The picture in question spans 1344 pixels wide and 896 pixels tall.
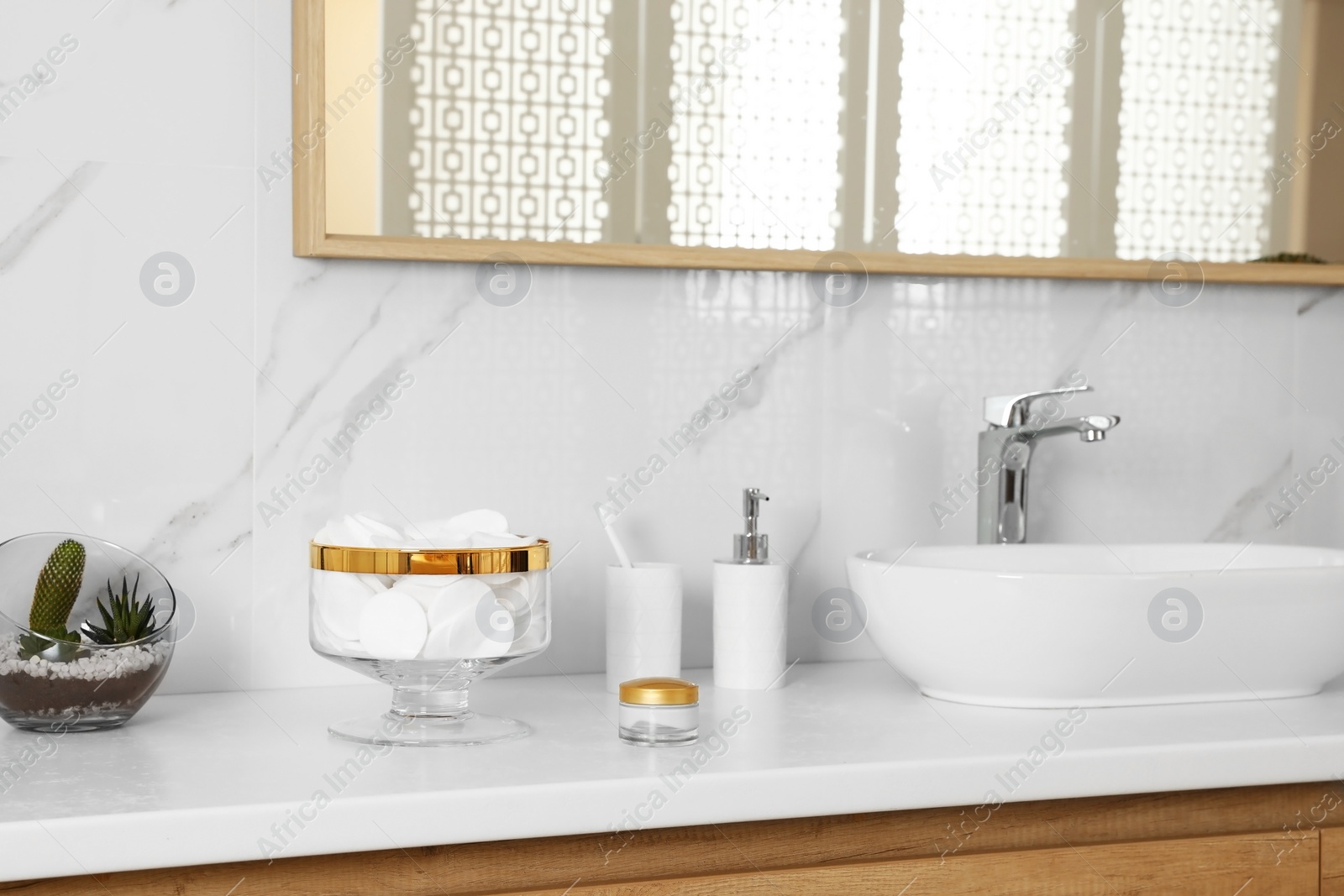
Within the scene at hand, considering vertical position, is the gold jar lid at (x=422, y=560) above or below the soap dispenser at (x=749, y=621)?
above

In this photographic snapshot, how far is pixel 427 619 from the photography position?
0.89 m

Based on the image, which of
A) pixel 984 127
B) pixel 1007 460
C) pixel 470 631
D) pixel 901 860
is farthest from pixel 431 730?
pixel 984 127

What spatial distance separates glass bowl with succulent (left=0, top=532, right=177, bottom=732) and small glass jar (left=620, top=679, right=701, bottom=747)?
0.36m

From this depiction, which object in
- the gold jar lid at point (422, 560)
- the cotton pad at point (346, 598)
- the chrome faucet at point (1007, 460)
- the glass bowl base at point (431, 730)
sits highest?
the chrome faucet at point (1007, 460)

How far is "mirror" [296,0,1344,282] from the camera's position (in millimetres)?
1144

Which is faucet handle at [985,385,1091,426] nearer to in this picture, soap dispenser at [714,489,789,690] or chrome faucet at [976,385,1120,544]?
chrome faucet at [976,385,1120,544]

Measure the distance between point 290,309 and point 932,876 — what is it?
71 centimetres

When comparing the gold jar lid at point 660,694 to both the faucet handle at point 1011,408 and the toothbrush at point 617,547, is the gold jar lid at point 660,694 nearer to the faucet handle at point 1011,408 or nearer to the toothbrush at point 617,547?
the toothbrush at point 617,547

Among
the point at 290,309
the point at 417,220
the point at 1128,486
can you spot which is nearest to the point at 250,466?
the point at 290,309

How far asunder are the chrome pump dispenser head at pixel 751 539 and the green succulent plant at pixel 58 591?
534 millimetres

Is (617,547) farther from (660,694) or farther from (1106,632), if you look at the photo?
(1106,632)

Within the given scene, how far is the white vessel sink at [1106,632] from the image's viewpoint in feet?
3.14

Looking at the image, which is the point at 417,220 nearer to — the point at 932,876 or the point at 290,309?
the point at 290,309

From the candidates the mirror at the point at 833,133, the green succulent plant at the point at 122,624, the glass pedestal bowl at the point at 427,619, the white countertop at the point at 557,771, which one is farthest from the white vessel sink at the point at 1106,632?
the green succulent plant at the point at 122,624
